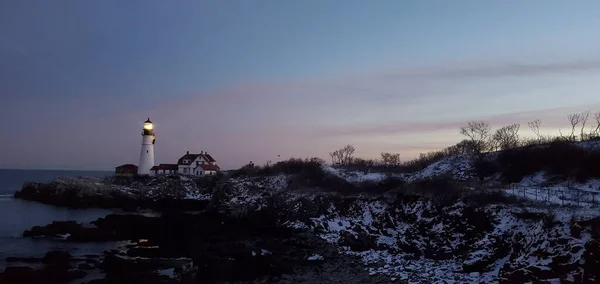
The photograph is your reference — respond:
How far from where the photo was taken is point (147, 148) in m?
75.8

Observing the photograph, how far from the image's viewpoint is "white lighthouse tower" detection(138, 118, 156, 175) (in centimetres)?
7494

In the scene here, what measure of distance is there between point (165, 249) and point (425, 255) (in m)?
14.7

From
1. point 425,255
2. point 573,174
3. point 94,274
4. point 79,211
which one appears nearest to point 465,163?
point 573,174

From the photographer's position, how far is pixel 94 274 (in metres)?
19.0

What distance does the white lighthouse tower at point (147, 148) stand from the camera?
74938mm

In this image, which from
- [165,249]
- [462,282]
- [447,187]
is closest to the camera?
[462,282]

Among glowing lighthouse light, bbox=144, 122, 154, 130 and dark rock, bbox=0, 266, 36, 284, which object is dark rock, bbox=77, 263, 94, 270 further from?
glowing lighthouse light, bbox=144, 122, 154, 130

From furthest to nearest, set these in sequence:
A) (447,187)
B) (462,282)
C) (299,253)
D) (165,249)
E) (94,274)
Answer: (447,187) < (165,249) < (299,253) < (94,274) < (462,282)

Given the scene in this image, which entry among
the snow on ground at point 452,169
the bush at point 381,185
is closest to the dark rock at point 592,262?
the bush at point 381,185

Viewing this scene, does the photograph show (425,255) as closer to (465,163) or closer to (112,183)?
(465,163)

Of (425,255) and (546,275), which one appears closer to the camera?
(546,275)

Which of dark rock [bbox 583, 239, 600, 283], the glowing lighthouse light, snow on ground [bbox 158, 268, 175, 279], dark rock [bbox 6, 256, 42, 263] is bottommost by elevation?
snow on ground [bbox 158, 268, 175, 279]

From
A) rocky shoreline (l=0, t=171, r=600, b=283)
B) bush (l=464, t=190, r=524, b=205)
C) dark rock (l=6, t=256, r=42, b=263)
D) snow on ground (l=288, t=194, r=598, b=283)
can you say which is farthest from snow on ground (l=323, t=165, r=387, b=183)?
dark rock (l=6, t=256, r=42, b=263)

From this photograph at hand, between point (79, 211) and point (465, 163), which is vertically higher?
point (465, 163)
